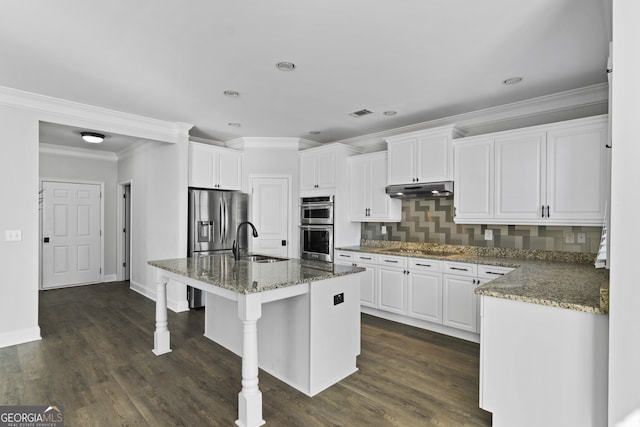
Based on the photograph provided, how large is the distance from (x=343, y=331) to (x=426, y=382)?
761 millimetres

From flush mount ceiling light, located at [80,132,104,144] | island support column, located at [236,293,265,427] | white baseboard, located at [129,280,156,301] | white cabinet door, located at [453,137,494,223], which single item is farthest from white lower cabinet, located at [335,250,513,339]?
flush mount ceiling light, located at [80,132,104,144]

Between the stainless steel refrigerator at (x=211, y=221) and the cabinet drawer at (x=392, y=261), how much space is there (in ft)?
6.54

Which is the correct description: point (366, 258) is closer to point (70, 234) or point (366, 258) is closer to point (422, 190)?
point (422, 190)

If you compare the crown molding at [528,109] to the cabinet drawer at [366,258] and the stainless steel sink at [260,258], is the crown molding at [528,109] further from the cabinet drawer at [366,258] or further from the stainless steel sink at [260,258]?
the stainless steel sink at [260,258]

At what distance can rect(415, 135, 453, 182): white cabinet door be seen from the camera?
3924 millimetres

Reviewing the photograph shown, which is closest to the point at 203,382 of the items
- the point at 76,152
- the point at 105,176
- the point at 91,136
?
the point at 91,136

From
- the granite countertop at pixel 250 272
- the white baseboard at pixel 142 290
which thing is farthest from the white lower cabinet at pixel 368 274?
the white baseboard at pixel 142 290

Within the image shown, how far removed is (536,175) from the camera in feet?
10.9

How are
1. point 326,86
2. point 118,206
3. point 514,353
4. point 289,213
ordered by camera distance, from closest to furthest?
point 514,353, point 326,86, point 289,213, point 118,206

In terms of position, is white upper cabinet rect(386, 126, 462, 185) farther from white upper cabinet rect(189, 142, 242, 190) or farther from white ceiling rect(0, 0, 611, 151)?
white upper cabinet rect(189, 142, 242, 190)

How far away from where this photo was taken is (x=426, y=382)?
2.63 meters

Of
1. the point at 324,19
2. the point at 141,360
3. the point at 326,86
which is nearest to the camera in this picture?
the point at 324,19

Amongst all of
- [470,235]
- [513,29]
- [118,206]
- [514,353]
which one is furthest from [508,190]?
[118,206]

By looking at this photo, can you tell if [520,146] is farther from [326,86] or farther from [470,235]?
[326,86]
